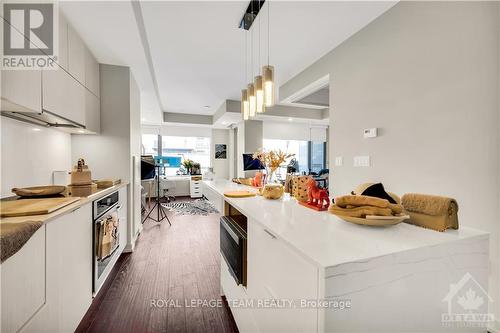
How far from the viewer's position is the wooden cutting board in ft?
3.79

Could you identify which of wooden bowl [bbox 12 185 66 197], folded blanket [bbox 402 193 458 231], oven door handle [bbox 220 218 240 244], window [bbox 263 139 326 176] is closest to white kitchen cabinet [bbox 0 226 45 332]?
wooden bowl [bbox 12 185 66 197]

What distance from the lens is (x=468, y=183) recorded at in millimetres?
1541

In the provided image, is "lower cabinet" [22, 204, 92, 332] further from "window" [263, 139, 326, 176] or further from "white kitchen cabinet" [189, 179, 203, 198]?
"window" [263, 139, 326, 176]

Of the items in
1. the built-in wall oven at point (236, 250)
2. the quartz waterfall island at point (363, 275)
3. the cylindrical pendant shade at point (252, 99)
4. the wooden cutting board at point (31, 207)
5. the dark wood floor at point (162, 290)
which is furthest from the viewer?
the cylindrical pendant shade at point (252, 99)

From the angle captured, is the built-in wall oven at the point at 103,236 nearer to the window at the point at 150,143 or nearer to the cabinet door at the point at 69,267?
the cabinet door at the point at 69,267

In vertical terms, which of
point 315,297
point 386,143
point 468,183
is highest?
point 386,143

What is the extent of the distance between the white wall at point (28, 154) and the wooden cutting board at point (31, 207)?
1.27 feet

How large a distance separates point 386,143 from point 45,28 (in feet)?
9.96

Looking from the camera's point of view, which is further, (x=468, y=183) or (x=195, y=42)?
(x=195, y=42)

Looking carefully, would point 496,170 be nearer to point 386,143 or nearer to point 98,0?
point 386,143

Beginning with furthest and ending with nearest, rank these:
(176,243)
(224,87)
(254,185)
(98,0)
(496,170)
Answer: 1. (224,87)
2. (176,243)
3. (254,185)
4. (98,0)
5. (496,170)

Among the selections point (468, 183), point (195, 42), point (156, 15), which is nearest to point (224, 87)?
point (195, 42)

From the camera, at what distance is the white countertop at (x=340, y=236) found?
0.69 meters

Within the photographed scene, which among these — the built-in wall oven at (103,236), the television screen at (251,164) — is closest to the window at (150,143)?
the built-in wall oven at (103,236)
